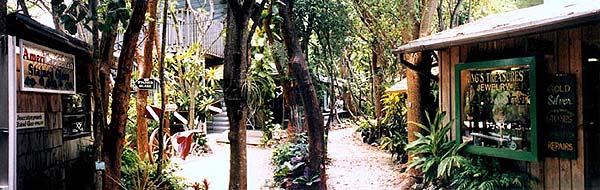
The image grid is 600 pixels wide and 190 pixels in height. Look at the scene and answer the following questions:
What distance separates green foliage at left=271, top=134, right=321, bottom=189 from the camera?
284 inches

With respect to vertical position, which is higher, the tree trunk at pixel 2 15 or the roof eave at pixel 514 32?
the roof eave at pixel 514 32

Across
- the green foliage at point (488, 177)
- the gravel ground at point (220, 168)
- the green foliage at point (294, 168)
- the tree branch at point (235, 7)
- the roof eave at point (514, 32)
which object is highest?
the tree branch at point (235, 7)

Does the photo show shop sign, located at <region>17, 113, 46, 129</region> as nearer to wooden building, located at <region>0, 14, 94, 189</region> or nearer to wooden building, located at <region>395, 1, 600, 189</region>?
wooden building, located at <region>0, 14, 94, 189</region>

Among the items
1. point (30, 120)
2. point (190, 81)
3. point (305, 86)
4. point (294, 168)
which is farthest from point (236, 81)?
point (190, 81)

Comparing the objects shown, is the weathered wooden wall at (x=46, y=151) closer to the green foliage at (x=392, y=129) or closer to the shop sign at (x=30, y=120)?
the shop sign at (x=30, y=120)

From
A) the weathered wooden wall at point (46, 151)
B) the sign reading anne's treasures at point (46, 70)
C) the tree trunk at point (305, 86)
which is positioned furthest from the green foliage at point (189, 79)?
the sign reading anne's treasures at point (46, 70)

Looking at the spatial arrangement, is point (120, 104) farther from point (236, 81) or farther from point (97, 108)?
point (236, 81)

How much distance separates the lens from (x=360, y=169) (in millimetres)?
9070

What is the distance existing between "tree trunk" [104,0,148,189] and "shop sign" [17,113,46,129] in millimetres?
582

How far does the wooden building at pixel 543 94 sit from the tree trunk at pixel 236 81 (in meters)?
2.61

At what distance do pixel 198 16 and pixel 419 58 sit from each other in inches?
340

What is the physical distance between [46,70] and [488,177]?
4.74 m

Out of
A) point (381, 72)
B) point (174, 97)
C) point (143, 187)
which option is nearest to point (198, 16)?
point (174, 97)

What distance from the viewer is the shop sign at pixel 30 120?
380 centimetres
